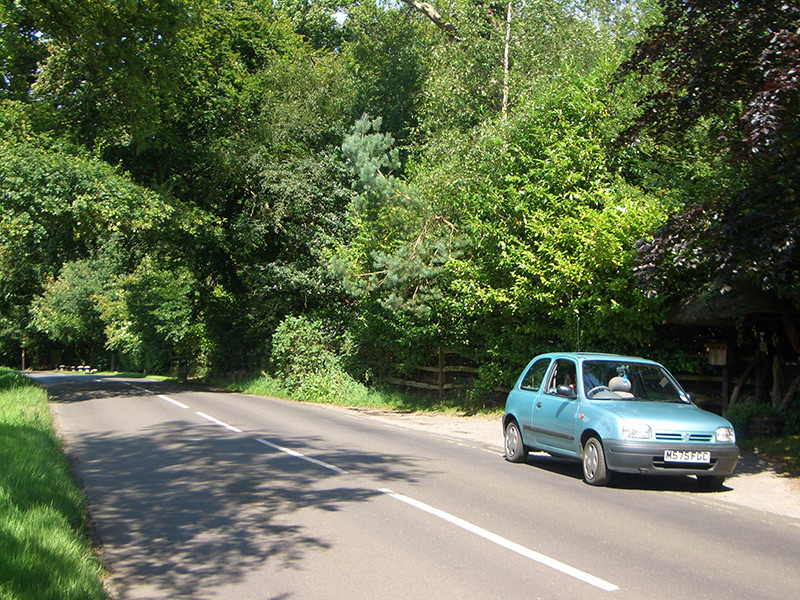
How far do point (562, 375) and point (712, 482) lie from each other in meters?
2.45

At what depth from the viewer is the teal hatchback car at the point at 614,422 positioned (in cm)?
920

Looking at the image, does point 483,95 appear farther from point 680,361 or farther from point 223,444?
point 223,444

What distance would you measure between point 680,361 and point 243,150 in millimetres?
19595

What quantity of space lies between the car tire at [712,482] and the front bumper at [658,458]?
355mm

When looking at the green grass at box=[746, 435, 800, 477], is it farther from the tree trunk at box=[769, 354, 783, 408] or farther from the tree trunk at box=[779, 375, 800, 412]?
the tree trunk at box=[769, 354, 783, 408]

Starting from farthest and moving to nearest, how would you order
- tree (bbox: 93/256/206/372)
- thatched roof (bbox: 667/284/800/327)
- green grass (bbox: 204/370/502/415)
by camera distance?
tree (bbox: 93/256/206/372) < green grass (bbox: 204/370/502/415) < thatched roof (bbox: 667/284/800/327)

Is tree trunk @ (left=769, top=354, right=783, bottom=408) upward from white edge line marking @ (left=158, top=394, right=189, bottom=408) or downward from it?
upward

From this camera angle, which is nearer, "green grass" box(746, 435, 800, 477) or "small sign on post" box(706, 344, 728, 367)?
"green grass" box(746, 435, 800, 477)

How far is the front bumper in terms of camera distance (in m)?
9.13

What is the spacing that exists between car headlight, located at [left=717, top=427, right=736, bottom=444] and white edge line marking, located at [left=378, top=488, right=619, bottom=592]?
3824 mm

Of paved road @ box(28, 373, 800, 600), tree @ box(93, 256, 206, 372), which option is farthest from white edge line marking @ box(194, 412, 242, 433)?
tree @ box(93, 256, 206, 372)

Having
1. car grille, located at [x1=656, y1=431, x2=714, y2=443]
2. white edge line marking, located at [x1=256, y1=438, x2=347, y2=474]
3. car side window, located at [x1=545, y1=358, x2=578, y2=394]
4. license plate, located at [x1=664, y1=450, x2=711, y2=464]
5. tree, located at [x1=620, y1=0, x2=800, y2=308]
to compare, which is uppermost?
tree, located at [x1=620, y1=0, x2=800, y2=308]

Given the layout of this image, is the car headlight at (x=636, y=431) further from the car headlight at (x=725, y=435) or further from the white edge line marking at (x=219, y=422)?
the white edge line marking at (x=219, y=422)

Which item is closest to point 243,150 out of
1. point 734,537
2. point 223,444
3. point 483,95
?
point 483,95
